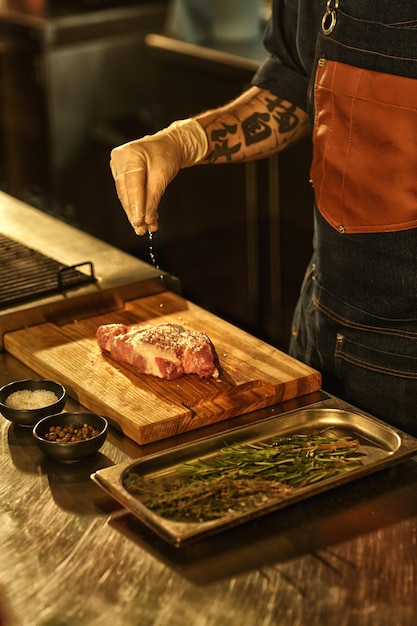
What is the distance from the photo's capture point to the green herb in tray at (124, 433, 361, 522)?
170cm

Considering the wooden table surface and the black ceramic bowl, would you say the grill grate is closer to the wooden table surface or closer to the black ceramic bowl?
the black ceramic bowl

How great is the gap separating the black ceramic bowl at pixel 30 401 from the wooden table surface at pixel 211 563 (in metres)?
0.14

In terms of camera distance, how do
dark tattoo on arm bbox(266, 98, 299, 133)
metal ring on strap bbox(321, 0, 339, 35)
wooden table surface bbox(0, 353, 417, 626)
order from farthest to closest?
dark tattoo on arm bbox(266, 98, 299, 133), metal ring on strap bbox(321, 0, 339, 35), wooden table surface bbox(0, 353, 417, 626)

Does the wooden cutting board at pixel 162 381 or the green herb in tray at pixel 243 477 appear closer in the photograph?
the green herb in tray at pixel 243 477

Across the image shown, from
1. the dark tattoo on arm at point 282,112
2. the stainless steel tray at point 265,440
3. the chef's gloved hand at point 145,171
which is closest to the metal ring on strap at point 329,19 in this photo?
the dark tattoo on arm at point 282,112

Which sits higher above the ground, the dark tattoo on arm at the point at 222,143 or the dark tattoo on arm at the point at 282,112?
the dark tattoo on arm at the point at 282,112

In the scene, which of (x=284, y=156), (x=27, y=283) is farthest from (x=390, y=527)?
(x=284, y=156)

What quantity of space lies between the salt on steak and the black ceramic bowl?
0.19 meters

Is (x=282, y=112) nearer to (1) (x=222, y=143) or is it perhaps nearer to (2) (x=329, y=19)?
(1) (x=222, y=143)

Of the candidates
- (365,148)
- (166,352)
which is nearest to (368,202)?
(365,148)

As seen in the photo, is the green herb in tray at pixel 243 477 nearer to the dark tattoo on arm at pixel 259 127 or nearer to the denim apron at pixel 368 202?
the denim apron at pixel 368 202

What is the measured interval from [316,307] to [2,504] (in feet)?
3.53

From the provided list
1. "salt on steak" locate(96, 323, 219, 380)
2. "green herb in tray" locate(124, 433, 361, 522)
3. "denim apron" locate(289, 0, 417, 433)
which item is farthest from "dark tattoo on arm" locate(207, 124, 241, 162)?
"green herb in tray" locate(124, 433, 361, 522)

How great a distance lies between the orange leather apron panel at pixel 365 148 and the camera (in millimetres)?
2260
